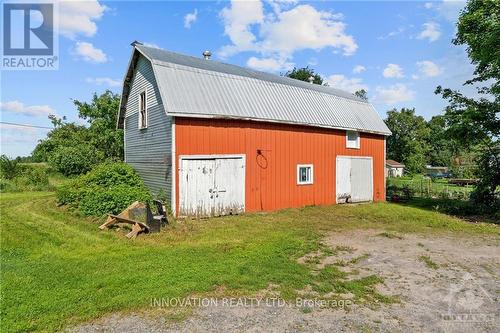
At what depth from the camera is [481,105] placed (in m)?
15.0

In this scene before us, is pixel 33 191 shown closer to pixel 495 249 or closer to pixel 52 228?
pixel 52 228

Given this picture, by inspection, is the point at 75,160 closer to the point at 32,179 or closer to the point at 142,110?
the point at 32,179

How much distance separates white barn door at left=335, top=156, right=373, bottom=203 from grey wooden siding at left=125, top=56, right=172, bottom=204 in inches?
349

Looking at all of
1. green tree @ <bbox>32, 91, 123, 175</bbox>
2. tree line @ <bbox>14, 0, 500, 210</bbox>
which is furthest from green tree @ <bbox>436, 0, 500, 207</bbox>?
green tree @ <bbox>32, 91, 123, 175</bbox>

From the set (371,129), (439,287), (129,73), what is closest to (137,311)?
(439,287)

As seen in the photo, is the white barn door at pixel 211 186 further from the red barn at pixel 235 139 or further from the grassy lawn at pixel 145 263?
the grassy lawn at pixel 145 263

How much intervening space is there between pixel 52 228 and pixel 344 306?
28.4 ft

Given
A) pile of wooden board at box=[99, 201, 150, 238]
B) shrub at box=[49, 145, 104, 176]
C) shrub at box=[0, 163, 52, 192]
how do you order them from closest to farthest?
pile of wooden board at box=[99, 201, 150, 238] < shrub at box=[0, 163, 52, 192] < shrub at box=[49, 145, 104, 176]

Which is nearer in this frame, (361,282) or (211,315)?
(211,315)

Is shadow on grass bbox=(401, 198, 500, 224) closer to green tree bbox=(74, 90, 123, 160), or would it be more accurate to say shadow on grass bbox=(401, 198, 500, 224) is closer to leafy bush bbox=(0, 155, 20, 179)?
green tree bbox=(74, 90, 123, 160)

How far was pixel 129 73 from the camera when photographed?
50.1ft

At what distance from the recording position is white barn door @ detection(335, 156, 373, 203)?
16750 millimetres

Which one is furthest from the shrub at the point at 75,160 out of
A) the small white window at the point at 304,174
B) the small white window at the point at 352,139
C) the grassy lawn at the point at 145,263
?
the small white window at the point at 352,139

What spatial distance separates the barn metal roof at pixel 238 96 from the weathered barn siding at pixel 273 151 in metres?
0.39
